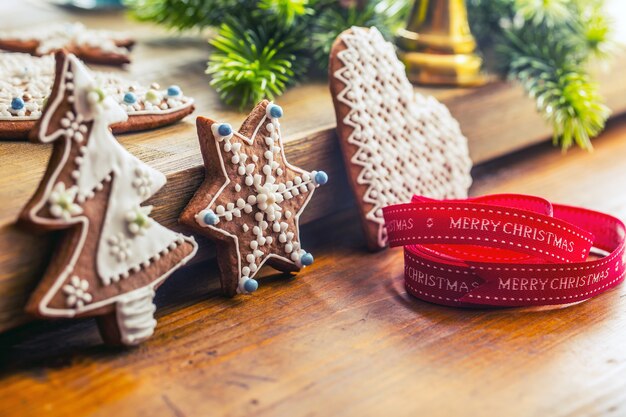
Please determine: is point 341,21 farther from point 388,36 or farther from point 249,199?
point 249,199

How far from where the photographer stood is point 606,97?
1285 millimetres

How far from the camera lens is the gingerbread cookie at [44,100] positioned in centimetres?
78

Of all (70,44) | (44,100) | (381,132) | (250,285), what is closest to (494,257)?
(381,132)

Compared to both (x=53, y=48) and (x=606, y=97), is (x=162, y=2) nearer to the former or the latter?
(x=53, y=48)

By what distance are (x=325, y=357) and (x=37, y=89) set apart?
46cm

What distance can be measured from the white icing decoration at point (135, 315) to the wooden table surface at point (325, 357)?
17 mm

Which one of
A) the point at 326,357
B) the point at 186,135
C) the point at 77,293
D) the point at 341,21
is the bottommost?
the point at 326,357

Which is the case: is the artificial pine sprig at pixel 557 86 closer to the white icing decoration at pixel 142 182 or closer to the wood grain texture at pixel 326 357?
the wood grain texture at pixel 326 357

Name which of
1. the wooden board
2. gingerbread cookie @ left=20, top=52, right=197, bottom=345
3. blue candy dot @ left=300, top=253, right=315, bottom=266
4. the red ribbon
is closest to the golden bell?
the wooden board

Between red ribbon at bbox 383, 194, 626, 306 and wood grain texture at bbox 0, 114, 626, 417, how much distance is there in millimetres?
18

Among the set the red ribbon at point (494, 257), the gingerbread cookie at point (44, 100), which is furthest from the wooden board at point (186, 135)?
the red ribbon at point (494, 257)

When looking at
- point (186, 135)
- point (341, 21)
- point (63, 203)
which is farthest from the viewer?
point (341, 21)

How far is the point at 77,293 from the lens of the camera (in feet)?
2.06

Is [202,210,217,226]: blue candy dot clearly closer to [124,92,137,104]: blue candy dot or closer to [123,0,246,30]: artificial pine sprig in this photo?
[124,92,137,104]: blue candy dot
